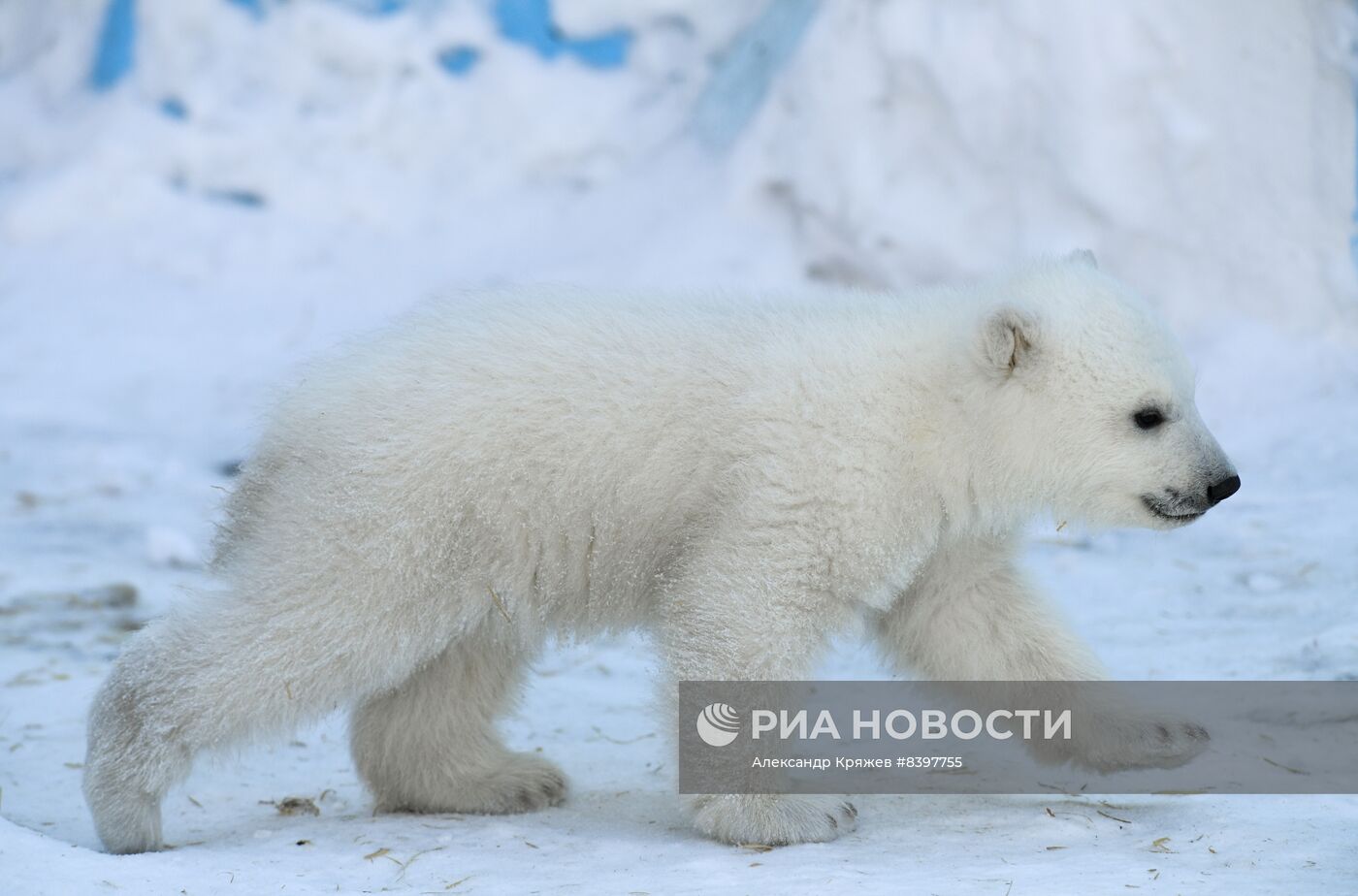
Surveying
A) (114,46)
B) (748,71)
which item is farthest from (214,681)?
(114,46)

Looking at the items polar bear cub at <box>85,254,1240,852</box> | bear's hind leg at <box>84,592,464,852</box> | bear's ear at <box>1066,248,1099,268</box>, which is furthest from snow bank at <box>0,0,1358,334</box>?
bear's hind leg at <box>84,592,464,852</box>

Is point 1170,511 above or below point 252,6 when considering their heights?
below

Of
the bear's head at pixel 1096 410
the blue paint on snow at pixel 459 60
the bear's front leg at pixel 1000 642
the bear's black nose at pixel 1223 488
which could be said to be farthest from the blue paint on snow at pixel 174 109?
the bear's black nose at pixel 1223 488

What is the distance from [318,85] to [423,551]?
7.90 m

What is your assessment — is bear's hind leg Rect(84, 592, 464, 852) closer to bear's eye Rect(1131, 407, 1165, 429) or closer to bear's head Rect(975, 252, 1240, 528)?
bear's head Rect(975, 252, 1240, 528)

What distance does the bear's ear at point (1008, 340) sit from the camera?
3932 millimetres

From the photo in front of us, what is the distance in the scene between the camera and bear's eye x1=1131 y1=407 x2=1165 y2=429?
3994mm

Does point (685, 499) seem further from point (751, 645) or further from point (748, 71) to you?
point (748, 71)

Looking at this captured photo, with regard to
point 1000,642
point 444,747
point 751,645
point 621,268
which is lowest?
point 444,747

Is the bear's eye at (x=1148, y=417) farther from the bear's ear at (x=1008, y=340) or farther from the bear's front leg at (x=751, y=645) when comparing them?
the bear's front leg at (x=751, y=645)

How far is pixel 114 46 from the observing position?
11.2m

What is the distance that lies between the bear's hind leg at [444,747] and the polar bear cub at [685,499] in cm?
24

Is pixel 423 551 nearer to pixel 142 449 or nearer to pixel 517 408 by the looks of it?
pixel 517 408

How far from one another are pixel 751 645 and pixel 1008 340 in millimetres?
1070
